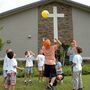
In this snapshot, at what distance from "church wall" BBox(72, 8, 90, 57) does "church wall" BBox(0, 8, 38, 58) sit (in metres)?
2.91

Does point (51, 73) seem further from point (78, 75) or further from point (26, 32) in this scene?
point (26, 32)

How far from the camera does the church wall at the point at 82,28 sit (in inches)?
1297

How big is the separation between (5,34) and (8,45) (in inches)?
33.5

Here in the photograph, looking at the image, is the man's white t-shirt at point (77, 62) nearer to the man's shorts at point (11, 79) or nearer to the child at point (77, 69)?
the child at point (77, 69)

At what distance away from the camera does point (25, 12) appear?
32.8 m

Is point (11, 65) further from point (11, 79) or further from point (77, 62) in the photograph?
point (77, 62)

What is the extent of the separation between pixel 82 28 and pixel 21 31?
4.51m

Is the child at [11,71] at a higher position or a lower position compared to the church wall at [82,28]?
lower

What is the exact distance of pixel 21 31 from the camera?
1281 inches

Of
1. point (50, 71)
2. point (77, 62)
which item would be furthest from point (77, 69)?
point (50, 71)

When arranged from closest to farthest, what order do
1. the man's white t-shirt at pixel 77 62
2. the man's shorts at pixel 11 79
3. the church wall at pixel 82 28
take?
the man's shorts at pixel 11 79 < the man's white t-shirt at pixel 77 62 < the church wall at pixel 82 28

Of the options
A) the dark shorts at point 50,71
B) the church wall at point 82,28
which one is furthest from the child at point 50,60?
the church wall at point 82,28

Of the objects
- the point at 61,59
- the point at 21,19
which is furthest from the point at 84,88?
the point at 21,19

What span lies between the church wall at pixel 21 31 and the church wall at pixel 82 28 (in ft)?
9.54
